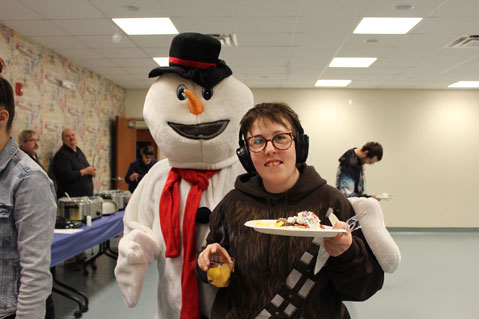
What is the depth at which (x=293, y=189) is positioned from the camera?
115cm

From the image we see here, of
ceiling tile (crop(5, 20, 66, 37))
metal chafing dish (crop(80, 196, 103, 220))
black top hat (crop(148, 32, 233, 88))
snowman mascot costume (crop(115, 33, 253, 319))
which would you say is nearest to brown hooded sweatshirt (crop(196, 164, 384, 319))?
snowman mascot costume (crop(115, 33, 253, 319))

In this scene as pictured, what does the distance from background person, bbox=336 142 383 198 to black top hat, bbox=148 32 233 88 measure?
319 centimetres

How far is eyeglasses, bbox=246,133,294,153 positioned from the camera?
1123 millimetres

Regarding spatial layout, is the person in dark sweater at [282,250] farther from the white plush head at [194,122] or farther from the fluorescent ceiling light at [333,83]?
the fluorescent ceiling light at [333,83]

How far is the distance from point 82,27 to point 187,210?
3644 mm

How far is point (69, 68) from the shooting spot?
19.2ft

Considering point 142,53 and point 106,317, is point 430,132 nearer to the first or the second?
point 142,53

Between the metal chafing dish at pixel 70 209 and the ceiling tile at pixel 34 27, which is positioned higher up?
the ceiling tile at pixel 34 27

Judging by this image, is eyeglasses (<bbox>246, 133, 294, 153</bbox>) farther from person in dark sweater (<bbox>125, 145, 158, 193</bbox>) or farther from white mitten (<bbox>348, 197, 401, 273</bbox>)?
person in dark sweater (<bbox>125, 145, 158, 193</bbox>)

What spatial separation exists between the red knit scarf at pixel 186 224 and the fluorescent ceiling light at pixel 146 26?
3.05 m

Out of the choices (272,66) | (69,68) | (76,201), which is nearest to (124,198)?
(76,201)

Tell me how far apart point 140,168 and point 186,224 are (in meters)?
4.14

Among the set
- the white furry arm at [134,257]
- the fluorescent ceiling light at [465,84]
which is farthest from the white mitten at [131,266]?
the fluorescent ceiling light at [465,84]

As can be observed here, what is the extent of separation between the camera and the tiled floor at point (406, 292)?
3.52 meters
